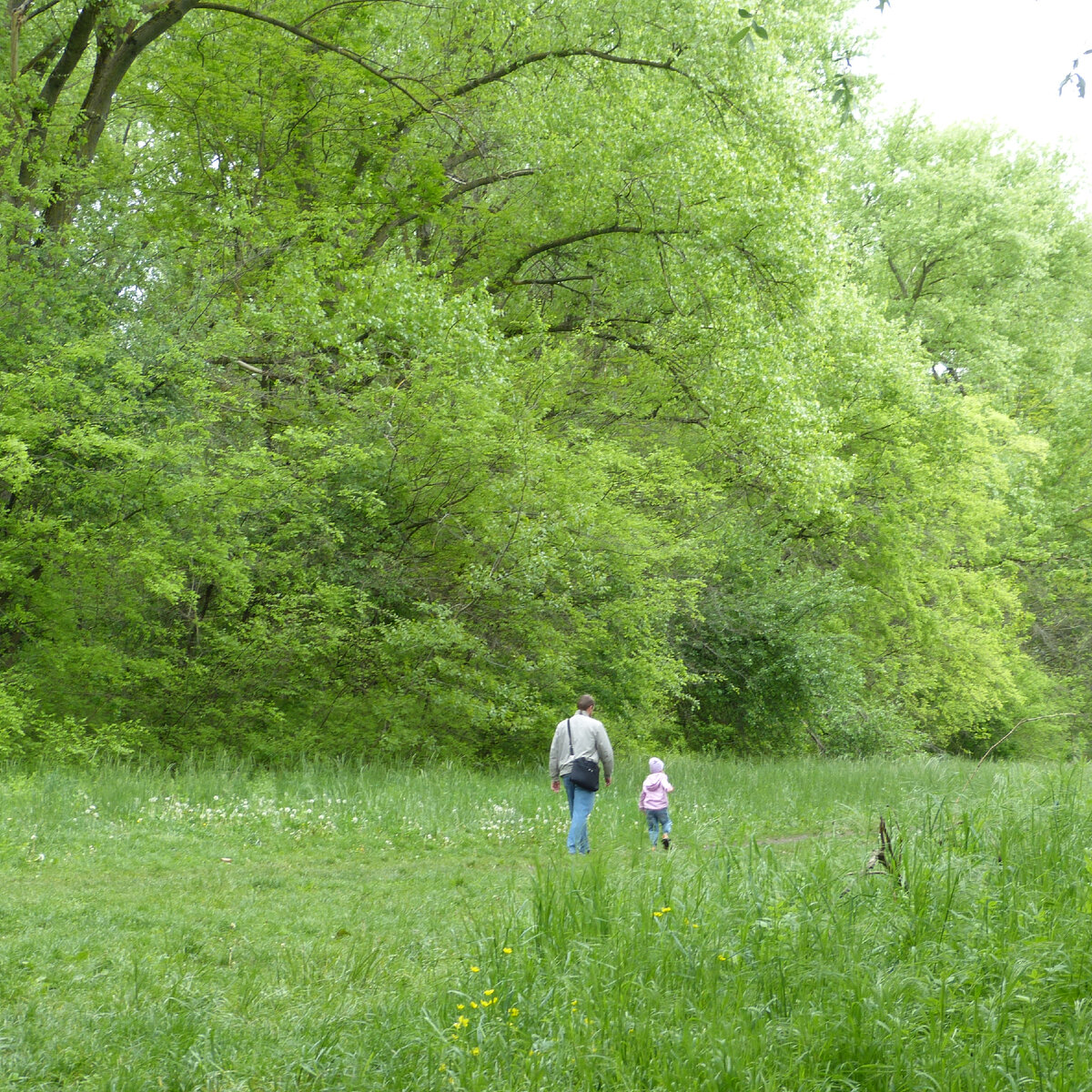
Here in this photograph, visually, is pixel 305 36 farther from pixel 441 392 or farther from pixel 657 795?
pixel 657 795

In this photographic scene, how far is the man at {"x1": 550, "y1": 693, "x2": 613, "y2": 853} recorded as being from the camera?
9.48m

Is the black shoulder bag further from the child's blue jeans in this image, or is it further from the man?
the child's blue jeans

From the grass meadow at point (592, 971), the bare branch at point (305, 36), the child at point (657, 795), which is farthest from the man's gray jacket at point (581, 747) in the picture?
the bare branch at point (305, 36)

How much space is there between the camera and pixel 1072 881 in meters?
5.27

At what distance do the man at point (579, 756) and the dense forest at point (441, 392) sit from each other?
176 inches

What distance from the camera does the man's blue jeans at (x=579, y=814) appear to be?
9.44 meters

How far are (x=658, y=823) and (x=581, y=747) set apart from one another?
1.40 metres

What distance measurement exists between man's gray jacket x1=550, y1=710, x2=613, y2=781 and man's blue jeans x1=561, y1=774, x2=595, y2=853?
116 millimetres

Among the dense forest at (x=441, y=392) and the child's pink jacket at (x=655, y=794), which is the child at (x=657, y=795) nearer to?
the child's pink jacket at (x=655, y=794)

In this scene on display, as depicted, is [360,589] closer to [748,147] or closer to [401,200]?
[401,200]

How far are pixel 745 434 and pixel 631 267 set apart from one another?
11.4 ft

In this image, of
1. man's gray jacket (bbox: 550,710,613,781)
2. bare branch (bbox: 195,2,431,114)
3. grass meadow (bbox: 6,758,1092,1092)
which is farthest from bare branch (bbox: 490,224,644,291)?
grass meadow (bbox: 6,758,1092,1092)

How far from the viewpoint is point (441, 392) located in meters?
15.0

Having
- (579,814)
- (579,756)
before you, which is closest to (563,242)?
(579,756)
